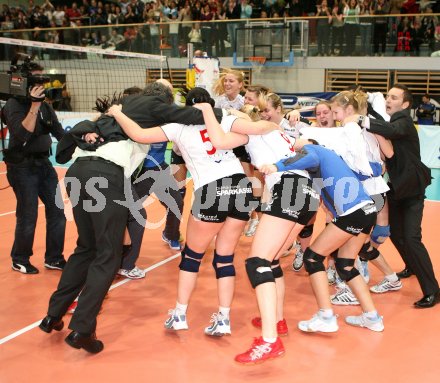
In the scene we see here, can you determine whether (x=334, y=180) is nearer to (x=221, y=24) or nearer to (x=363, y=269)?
(x=363, y=269)

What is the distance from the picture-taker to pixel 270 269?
3.76 meters

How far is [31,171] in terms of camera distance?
5.34 meters

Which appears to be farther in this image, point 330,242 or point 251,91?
point 251,91

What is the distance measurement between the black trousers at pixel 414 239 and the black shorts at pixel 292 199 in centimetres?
139

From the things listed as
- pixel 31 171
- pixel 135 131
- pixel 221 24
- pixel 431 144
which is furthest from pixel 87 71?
pixel 135 131

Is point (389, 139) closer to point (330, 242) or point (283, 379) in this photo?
point (330, 242)

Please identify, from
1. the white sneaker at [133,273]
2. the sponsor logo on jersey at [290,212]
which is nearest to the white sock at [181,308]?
the sponsor logo on jersey at [290,212]

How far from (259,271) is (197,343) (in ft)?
2.68

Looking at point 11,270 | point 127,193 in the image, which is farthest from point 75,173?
point 11,270

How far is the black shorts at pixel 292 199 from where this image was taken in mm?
3775

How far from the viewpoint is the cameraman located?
5145 mm

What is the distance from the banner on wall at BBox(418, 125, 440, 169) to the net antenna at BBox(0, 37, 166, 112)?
862cm

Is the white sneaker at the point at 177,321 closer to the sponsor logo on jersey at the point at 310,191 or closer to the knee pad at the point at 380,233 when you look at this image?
the sponsor logo on jersey at the point at 310,191

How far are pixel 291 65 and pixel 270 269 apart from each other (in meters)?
14.6
